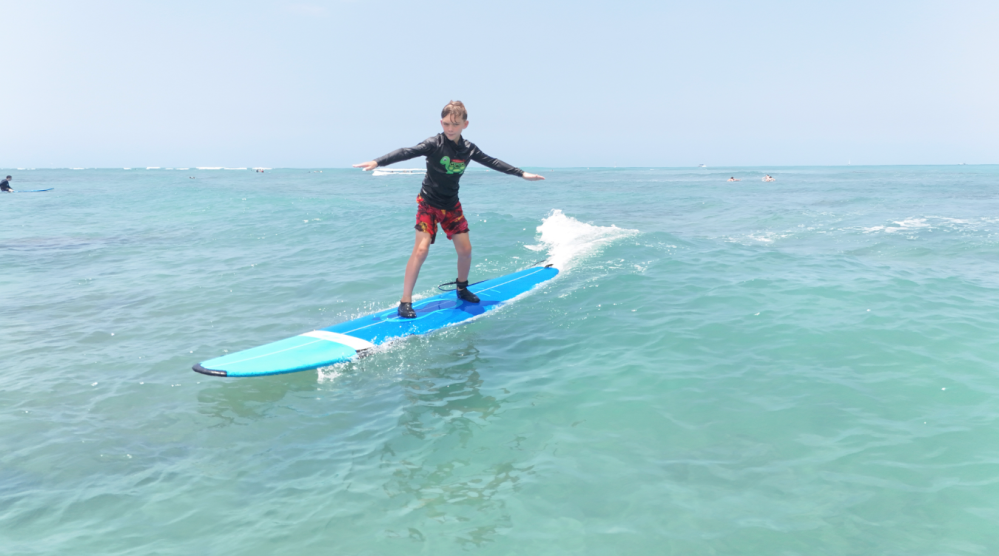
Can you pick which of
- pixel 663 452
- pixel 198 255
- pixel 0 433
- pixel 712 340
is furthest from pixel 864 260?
pixel 198 255

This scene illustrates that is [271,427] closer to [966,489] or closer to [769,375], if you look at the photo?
[769,375]

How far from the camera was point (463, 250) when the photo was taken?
25.9 ft

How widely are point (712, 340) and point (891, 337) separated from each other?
225 centimetres

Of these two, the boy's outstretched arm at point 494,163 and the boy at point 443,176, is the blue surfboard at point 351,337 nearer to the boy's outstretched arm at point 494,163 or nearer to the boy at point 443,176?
the boy at point 443,176

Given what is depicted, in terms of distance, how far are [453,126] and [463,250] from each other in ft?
6.11

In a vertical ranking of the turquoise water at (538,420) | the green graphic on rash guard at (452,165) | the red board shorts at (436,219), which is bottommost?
the turquoise water at (538,420)

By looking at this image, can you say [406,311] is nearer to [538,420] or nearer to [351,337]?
[351,337]

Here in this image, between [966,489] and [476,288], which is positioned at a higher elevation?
[476,288]

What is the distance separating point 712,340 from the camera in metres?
7.11

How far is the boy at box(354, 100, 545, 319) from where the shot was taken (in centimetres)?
674

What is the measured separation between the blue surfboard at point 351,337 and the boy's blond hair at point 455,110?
283cm

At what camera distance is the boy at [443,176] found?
6738mm

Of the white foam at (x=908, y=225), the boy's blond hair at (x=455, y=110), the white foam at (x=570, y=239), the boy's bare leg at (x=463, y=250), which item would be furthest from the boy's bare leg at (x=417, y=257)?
the white foam at (x=908, y=225)

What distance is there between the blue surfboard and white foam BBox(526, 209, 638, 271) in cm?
283
